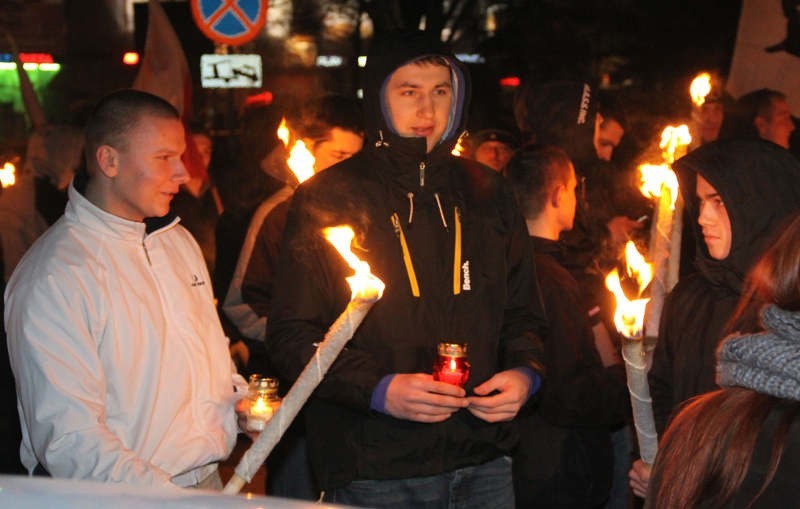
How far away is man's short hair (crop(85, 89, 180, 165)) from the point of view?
397cm

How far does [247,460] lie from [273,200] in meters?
3.07

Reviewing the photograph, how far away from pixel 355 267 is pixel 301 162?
2.14 meters

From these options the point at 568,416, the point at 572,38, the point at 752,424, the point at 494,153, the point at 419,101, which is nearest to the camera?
the point at 752,424

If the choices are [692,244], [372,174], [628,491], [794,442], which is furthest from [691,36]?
[794,442]

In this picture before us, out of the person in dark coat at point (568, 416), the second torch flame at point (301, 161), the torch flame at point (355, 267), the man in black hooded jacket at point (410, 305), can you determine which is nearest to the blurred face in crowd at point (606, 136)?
the second torch flame at point (301, 161)

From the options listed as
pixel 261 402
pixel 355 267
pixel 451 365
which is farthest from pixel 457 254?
pixel 261 402

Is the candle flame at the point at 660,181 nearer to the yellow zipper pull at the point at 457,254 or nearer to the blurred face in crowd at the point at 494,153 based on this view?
the yellow zipper pull at the point at 457,254

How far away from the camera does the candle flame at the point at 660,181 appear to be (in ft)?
14.4

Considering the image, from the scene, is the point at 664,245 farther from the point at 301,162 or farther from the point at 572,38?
the point at 572,38

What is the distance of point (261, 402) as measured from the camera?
387cm

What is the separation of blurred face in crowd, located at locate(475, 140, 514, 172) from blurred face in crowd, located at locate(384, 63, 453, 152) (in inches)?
152

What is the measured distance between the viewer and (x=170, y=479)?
3.59 metres

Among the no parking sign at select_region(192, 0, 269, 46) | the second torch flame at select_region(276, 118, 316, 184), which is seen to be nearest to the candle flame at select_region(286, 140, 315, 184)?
the second torch flame at select_region(276, 118, 316, 184)

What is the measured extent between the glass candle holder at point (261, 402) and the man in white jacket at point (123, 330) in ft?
0.50
